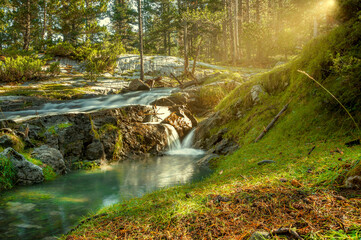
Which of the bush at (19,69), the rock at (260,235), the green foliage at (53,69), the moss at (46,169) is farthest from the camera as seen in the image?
the green foliage at (53,69)

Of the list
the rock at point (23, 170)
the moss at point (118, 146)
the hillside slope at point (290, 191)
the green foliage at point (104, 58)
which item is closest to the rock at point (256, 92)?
the hillside slope at point (290, 191)

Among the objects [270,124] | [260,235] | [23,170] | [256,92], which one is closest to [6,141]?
[23,170]

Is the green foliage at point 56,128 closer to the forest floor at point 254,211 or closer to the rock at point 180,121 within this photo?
the rock at point 180,121

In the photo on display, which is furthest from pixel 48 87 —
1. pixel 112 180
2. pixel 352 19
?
pixel 352 19

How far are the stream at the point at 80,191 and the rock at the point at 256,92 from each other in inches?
135

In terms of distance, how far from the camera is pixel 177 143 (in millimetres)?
11133

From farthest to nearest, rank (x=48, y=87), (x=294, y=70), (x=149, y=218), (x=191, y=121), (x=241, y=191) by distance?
(x=48, y=87) < (x=191, y=121) < (x=294, y=70) < (x=241, y=191) < (x=149, y=218)

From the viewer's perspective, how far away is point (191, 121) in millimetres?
12609

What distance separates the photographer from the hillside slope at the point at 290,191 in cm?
200

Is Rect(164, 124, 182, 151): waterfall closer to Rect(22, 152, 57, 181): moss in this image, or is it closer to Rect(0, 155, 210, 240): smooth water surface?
Rect(0, 155, 210, 240): smooth water surface

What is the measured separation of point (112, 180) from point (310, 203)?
5.92 metres

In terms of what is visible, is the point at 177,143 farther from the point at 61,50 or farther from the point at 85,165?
the point at 61,50

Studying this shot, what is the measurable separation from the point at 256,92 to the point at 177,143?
497 centimetres

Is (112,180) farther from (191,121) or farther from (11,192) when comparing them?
(191,121)
